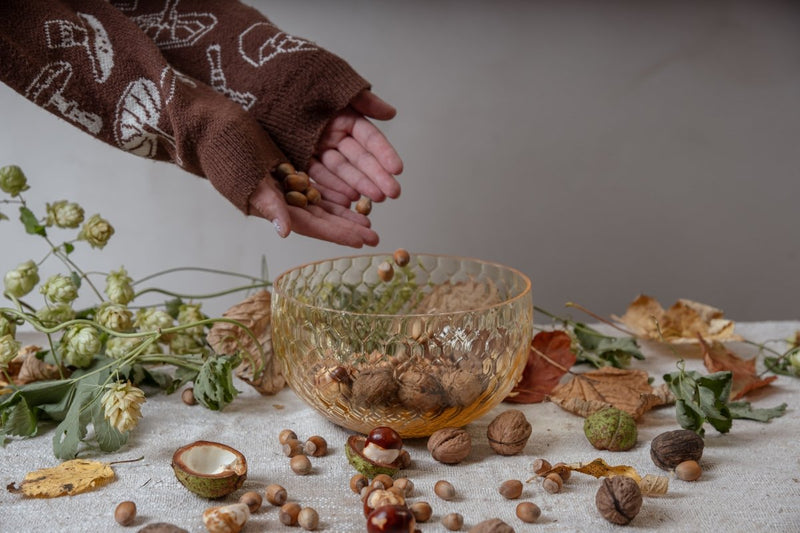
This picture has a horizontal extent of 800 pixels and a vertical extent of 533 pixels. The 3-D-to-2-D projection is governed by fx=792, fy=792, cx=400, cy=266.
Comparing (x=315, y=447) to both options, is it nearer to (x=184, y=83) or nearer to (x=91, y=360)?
(x=91, y=360)

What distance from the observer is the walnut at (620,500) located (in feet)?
2.16

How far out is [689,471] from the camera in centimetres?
74

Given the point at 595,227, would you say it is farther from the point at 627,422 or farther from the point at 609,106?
the point at 627,422

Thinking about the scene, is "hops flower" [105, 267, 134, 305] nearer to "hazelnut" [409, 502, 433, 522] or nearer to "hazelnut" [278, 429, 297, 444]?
"hazelnut" [278, 429, 297, 444]

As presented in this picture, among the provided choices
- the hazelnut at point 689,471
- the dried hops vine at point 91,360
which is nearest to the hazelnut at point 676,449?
the hazelnut at point 689,471

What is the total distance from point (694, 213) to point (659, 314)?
0.77m

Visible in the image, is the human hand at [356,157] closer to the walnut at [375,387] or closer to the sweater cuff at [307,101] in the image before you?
the sweater cuff at [307,101]

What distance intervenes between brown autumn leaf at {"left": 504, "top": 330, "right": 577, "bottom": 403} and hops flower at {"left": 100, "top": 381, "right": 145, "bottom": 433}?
0.44 meters

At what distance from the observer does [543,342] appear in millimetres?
1009

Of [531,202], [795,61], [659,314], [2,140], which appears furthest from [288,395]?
[795,61]

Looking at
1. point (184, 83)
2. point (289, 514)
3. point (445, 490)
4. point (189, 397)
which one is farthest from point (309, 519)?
point (184, 83)

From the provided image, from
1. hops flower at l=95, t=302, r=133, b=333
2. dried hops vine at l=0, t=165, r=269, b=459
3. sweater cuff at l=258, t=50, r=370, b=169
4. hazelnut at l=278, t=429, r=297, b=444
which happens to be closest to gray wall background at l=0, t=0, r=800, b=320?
sweater cuff at l=258, t=50, r=370, b=169

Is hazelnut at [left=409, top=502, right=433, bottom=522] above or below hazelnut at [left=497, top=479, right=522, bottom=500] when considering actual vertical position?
below

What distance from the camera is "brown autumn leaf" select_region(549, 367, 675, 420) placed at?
90cm
